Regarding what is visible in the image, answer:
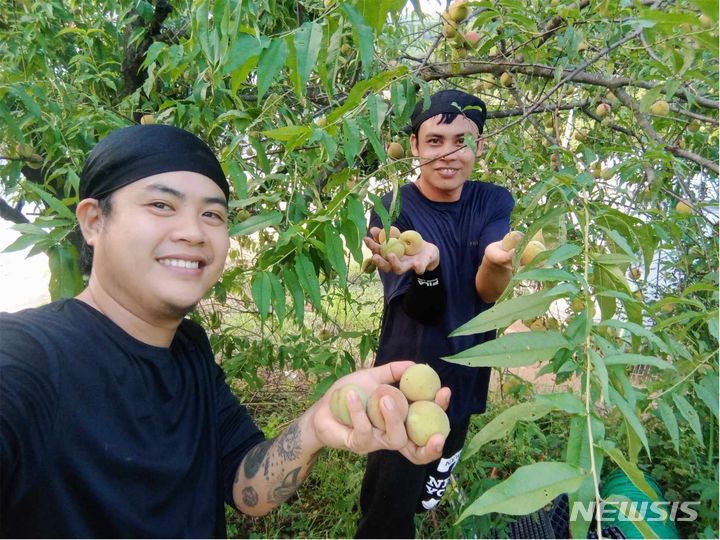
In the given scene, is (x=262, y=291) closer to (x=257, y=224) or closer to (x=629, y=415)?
(x=257, y=224)

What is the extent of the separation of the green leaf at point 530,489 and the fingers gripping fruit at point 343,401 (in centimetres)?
64

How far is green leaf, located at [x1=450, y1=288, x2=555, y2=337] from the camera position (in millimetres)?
976

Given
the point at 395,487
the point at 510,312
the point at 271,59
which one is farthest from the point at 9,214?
the point at 510,312

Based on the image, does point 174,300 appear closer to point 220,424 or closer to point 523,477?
point 220,424

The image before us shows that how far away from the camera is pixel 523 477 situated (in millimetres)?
758

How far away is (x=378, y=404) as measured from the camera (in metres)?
1.35

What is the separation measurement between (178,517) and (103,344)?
542 millimetres

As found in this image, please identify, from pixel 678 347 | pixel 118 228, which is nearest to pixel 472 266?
pixel 678 347

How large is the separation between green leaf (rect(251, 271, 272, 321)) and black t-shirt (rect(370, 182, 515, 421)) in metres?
0.97

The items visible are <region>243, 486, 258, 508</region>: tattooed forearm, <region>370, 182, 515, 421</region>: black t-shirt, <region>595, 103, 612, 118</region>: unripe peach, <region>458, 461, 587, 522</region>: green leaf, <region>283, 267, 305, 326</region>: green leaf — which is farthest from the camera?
<region>595, 103, 612, 118</region>: unripe peach

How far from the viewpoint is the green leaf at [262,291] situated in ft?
4.71

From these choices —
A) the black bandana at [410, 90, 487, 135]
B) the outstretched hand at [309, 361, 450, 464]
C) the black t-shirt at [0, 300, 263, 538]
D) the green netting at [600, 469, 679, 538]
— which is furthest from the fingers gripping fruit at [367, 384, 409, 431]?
the green netting at [600, 469, 679, 538]

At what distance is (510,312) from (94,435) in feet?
3.46

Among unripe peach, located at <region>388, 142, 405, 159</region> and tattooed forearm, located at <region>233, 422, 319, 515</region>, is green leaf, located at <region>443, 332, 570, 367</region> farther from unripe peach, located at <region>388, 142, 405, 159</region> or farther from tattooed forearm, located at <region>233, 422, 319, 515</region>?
unripe peach, located at <region>388, 142, 405, 159</region>
